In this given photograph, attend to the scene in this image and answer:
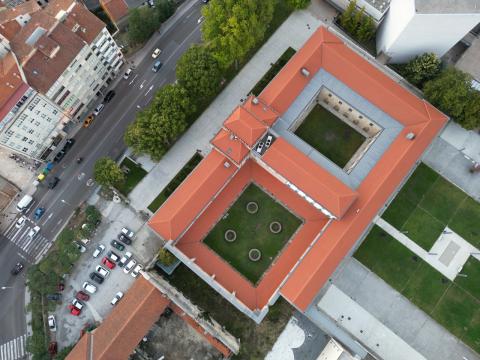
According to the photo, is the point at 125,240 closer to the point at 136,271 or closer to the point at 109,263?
the point at 109,263

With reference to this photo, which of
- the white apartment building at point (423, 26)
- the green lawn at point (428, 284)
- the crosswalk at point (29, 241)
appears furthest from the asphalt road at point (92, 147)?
the green lawn at point (428, 284)

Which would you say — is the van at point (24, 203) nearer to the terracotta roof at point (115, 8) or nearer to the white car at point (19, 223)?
the white car at point (19, 223)

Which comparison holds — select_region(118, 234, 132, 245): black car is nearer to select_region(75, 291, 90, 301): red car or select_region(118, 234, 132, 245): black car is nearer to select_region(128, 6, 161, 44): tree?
select_region(75, 291, 90, 301): red car

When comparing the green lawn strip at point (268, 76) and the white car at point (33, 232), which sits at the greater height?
the green lawn strip at point (268, 76)

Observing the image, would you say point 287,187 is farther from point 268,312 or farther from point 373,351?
point 373,351

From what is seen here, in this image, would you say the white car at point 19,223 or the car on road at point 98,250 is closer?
the car on road at point 98,250

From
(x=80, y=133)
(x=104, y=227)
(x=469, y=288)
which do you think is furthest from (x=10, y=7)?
(x=469, y=288)
